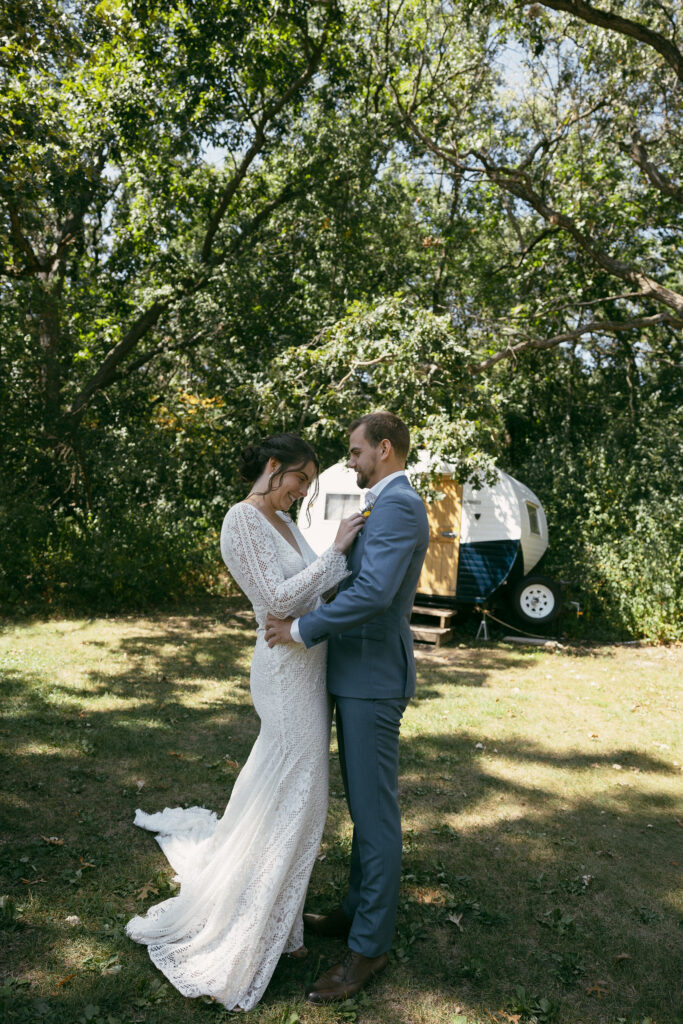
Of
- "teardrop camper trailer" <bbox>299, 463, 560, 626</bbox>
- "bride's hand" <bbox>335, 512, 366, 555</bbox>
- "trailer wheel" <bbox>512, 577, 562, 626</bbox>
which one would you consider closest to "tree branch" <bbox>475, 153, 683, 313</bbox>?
"teardrop camper trailer" <bbox>299, 463, 560, 626</bbox>

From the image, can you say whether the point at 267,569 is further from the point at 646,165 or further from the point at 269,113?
the point at 646,165

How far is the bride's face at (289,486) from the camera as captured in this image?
10.8 feet

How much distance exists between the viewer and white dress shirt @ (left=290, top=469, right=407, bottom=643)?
118 inches

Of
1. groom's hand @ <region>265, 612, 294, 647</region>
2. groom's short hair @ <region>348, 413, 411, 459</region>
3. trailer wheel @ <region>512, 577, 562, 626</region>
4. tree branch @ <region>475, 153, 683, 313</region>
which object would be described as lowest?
trailer wheel @ <region>512, 577, 562, 626</region>

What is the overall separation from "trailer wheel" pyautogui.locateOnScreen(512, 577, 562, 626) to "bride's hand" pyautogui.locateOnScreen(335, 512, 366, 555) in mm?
8846

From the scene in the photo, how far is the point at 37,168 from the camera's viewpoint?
→ 24.2 ft

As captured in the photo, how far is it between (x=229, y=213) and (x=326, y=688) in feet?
44.0

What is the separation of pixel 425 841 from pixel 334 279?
42.4 ft

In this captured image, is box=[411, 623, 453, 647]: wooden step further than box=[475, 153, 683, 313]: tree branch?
No

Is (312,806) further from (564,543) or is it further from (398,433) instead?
(564,543)

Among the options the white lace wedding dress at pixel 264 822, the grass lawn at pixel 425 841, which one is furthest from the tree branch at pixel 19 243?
the white lace wedding dress at pixel 264 822

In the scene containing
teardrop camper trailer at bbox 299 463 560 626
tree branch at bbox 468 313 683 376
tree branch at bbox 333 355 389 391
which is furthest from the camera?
tree branch at bbox 468 313 683 376

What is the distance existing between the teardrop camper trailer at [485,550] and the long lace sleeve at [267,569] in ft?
26.2

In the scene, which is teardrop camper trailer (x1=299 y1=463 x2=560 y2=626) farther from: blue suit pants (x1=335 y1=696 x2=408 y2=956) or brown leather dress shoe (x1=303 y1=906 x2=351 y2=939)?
blue suit pants (x1=335 y1=696 x2=408 y2=956)
